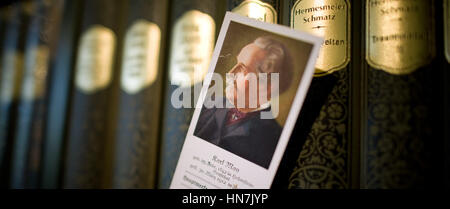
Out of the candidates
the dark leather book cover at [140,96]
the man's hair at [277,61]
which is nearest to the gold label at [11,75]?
the dark leather book cover at [140,96]

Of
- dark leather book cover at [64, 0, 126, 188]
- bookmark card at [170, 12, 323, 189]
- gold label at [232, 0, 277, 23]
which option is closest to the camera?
bookmark card at [170, 12, 323, 189]

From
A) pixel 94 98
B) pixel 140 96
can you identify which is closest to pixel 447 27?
pixel 140 96

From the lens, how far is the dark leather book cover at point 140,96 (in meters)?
0.66

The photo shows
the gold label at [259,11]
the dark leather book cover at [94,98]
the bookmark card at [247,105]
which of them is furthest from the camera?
the dark leather book cover at [94,98]

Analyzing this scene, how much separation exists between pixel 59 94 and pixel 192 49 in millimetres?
401

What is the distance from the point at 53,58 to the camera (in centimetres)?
83

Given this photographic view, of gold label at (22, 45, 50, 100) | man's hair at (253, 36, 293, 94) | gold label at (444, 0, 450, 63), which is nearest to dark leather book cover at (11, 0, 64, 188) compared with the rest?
gold label at (22, 45, 50, 100)

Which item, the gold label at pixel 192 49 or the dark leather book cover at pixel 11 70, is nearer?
the gold label at pixel 192 49

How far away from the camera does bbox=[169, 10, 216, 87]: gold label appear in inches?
25.2

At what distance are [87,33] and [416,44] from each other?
721mm

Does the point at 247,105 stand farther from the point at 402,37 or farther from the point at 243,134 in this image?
the point at 402,37

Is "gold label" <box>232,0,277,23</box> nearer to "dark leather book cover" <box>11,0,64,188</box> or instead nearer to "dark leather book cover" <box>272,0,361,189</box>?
"dark leather book cover" <box>272,0,361,189</box>

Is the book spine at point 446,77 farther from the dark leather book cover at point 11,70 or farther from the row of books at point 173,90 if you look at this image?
the dark leather book cover at point 11,70
